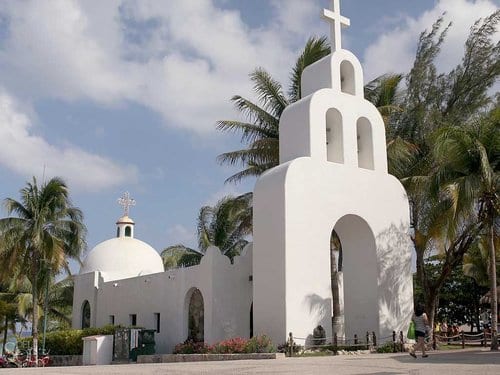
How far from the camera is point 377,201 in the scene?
20703 millimetres

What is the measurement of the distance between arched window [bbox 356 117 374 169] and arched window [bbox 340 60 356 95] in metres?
1.12

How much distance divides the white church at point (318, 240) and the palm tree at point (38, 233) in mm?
6383

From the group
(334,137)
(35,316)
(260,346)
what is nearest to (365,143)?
(334,137)

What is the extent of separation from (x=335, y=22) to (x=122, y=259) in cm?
1618

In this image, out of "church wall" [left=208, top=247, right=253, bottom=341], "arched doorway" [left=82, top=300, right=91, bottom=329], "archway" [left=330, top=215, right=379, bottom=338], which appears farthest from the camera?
"arched doorway" [left=82, top=300, right=91, bottom=329]

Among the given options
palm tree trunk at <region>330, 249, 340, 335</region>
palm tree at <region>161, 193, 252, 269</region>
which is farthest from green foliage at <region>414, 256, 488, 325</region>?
palm tree trunk at <region>330, 249, 340, 335</region>

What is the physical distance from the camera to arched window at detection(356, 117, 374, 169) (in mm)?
21297

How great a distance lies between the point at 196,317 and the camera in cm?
2270

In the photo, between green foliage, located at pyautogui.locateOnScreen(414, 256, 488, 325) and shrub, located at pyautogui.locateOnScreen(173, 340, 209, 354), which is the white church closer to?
shrub, located at pyautogui.locateOnScreen(173, 340, 209, 354)

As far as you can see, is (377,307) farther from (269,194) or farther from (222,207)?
(222,207)

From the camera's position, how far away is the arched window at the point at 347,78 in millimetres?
21625

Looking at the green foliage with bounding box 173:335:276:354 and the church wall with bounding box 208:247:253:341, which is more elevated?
the church wall with bounding box 208:247:253:341

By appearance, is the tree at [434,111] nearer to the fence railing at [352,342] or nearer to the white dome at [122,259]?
the fence railing at [352,342]

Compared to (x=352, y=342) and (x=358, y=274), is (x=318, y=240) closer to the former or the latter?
(x=358, y=274)
